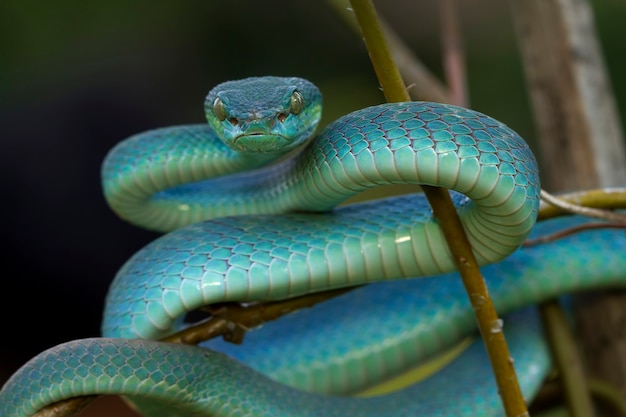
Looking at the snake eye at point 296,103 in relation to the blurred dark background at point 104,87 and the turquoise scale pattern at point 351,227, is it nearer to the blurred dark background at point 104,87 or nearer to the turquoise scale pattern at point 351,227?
the turquoise scale pattern at point 351,227

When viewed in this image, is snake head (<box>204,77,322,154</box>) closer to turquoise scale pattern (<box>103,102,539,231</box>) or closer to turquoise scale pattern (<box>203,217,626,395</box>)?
turquoise scale pattern (<box>103,102,539,231</box>)

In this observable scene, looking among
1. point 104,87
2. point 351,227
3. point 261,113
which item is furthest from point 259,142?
point 104,87

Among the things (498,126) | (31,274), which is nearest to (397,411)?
(498,126)

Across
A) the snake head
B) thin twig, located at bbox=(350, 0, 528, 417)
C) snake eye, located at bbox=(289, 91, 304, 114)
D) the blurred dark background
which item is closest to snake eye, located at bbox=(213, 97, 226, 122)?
the snake head

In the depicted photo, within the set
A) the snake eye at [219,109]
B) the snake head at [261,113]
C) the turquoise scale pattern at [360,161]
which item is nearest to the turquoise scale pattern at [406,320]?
the turquoise scale pattern at [360,161]

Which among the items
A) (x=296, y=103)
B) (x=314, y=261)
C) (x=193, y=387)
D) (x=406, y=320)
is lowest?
(x=406, y=320)

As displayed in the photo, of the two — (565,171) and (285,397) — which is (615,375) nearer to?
(565,171)

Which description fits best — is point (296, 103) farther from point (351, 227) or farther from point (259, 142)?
point (351, 227)
